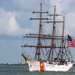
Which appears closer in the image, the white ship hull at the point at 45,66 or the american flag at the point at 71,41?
the american flag at the point at 71,41

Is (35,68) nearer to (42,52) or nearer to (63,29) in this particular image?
(42,52)

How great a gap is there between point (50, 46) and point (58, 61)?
7.59 metres

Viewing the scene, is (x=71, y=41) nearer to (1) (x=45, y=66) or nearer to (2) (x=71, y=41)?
(2) (x=71, y=41)

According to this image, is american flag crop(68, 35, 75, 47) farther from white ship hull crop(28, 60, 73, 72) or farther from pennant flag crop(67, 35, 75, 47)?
white ship hull crop(28, 60, 73, 72)

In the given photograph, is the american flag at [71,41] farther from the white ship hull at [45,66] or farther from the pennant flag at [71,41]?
the white ship hull at [45,66]

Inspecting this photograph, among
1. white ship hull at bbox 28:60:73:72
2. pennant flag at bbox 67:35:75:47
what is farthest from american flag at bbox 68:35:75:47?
white ship hull at bbox 28:60:73:72

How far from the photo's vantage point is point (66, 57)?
169m

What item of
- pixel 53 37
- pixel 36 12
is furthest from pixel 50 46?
pixel 36 12

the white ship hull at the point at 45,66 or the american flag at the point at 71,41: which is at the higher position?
the american flag at the point at 71,41

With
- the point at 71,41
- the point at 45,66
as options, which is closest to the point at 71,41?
the point at 71,41

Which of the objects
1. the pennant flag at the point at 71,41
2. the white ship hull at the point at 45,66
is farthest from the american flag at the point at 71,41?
the white ship hull at the point at 45,66

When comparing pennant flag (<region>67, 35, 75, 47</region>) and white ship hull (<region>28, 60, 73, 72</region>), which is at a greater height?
pennant flag (<region>67, 35, 75, 47</region>)

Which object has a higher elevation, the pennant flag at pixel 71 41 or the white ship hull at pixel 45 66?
the pennant flag at pixel 71 41

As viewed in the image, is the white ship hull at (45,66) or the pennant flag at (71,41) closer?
the pennant flag at (71,41)
